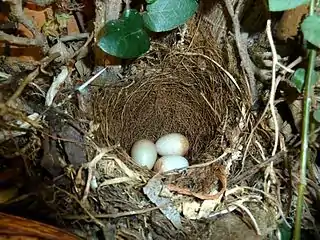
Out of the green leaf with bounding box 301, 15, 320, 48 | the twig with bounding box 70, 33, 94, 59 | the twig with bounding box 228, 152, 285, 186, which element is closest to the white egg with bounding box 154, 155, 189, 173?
the twig with bounding box 228, 152, 285, 186

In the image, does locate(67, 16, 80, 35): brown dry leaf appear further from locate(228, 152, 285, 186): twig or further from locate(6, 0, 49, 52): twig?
locate(228, 152, 285, 186): twig

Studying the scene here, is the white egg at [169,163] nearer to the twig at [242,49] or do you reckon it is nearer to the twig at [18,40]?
the twig at [242,49]

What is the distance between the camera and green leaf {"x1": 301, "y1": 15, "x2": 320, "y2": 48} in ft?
2.68

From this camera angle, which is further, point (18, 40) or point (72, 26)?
point (72, 26)

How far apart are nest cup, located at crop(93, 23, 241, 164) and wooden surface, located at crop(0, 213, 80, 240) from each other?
25cm

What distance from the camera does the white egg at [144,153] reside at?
117 cm

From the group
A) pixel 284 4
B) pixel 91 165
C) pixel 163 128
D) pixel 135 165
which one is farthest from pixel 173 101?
pixel 284 4

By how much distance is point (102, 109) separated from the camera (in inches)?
44.2

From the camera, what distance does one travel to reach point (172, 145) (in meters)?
1.21

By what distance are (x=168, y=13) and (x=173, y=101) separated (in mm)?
269

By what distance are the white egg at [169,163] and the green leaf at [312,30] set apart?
0.39 m

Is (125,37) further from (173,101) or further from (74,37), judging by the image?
(173,101)

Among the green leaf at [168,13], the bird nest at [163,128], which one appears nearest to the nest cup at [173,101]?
the bird nest at [163,128]

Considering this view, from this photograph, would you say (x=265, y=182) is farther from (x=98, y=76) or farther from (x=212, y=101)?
(x=98, y=76)
